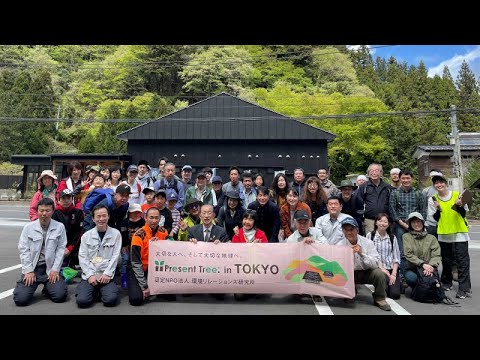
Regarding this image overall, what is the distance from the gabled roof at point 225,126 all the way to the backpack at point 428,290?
19.3 metres

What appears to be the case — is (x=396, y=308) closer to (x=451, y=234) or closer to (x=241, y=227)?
(x=451, y=234)

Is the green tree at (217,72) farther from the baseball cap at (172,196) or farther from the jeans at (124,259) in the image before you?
the jeans at (124,259)

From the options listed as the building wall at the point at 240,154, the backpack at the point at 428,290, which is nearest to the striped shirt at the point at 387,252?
the backpack at the point at 428,290

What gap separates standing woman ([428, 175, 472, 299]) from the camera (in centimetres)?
616

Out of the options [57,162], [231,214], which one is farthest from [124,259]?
[57,162]

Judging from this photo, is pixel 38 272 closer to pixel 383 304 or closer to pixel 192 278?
pixel 192 278

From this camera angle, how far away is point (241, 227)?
6.41 m

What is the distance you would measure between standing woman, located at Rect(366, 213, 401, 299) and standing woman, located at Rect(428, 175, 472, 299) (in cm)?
109

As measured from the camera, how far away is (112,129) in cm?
3722

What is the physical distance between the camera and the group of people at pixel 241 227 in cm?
564

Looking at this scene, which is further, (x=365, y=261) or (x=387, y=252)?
(x=387, y=252)

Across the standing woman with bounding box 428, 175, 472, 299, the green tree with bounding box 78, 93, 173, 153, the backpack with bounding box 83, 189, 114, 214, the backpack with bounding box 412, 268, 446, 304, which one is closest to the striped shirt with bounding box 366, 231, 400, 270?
the backpack with bounding box 412, 268, 446, 304

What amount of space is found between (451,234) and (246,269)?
3643mm

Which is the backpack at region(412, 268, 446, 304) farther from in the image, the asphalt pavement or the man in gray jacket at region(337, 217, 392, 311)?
the man in gray jacket at region(337, 217, 392, 311)
